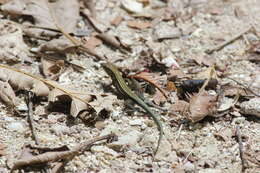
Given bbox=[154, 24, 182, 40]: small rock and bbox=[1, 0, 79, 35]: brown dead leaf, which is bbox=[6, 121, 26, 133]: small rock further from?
bbox=[154, 24, 182, 40]: small rock

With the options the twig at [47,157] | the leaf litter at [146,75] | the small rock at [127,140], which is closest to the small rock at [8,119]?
the leaf litter at [146,75]

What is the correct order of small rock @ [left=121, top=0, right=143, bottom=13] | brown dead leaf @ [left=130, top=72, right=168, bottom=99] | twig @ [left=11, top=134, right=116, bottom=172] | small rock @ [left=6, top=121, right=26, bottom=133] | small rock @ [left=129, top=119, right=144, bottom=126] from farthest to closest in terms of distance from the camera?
1. small rock @ [left=121, top=0, right=143, bottom=13]
2. brown dead leaf @ [left=130, top=72, right=168, bottom=99]
3. small rock @ [left=129, top=119, right=144, bottom=126]
4. small rock @ [left=6, top=121, right=26, bottom=133]
5. twig @ [left=11, top=134, right=116, bottom=172]

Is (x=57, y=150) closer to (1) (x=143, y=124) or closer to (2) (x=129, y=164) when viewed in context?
(2) (x=129, y=164)

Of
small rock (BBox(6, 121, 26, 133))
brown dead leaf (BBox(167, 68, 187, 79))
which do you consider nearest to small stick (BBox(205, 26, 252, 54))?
brown dead leaf (BBox(167, 68, 187, 79))

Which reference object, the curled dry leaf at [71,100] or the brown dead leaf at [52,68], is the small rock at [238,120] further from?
the brown dead leaf at [52,68]

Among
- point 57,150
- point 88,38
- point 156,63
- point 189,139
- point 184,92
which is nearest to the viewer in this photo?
point 57,150

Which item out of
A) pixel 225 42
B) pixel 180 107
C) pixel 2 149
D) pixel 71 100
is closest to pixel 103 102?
pixel 71 100

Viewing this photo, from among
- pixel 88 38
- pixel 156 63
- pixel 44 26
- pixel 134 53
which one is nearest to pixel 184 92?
pixel 156 63

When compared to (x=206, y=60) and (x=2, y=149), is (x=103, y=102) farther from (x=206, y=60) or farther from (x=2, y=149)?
(x=206, y=60)
